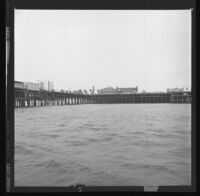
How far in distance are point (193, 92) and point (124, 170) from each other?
1.39m

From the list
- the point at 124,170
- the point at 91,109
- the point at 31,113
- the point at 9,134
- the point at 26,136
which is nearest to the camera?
the point at 9,134

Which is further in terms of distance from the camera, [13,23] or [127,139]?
[127,139]

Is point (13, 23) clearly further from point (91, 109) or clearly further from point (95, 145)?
point (91, 109)

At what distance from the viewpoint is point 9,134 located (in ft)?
5.45

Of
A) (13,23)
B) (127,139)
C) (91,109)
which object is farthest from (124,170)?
(91,109)

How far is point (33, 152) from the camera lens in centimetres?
261

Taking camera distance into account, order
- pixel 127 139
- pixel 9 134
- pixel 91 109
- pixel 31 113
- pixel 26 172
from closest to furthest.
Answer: pixel 9 134 → pixel 26 172 → pixel 127 139 → pixel 91 109 → pixel 31 113

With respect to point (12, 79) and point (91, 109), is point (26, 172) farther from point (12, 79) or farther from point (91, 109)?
point (91, 109)

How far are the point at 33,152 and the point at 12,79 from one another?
1408 millimetres
